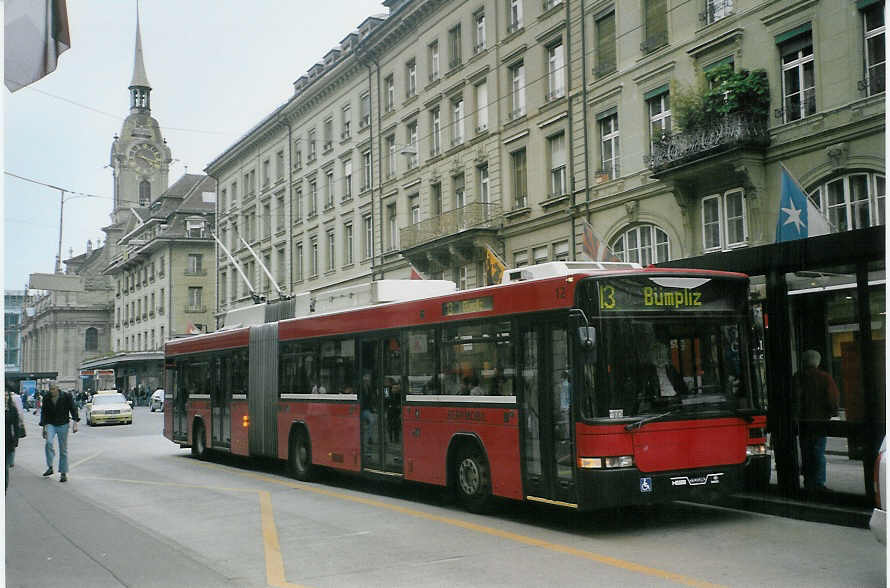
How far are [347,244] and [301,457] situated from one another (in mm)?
27719

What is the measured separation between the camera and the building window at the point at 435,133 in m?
36.9

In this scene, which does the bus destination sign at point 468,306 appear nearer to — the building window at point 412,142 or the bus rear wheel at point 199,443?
the bus rear wheel at point 199,443

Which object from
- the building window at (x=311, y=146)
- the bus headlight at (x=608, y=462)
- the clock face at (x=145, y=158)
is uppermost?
the clock face at (x=145, y=158)

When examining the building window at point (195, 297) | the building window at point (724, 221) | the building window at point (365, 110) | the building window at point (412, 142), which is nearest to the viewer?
the building window at point (724, 221)

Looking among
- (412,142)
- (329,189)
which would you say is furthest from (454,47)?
(329,189)

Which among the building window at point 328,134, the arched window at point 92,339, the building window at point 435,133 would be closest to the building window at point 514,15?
the building window at point 435,133

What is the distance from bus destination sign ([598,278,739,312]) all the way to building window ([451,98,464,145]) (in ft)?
83.3

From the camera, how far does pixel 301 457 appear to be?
16.8 meters

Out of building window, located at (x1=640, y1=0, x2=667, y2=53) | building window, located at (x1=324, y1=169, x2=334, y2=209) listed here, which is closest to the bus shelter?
building window, located at (x1=640, y1=0, x2=667, y2=53)

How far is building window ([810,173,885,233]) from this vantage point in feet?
67.4

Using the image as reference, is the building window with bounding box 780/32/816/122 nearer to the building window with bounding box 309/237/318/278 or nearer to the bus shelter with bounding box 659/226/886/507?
the bus shelter with bounding box 659/226/886/507

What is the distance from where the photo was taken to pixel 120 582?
26.7ft

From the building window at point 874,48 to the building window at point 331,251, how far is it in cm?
2849

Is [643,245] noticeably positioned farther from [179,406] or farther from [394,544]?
[394,544]
